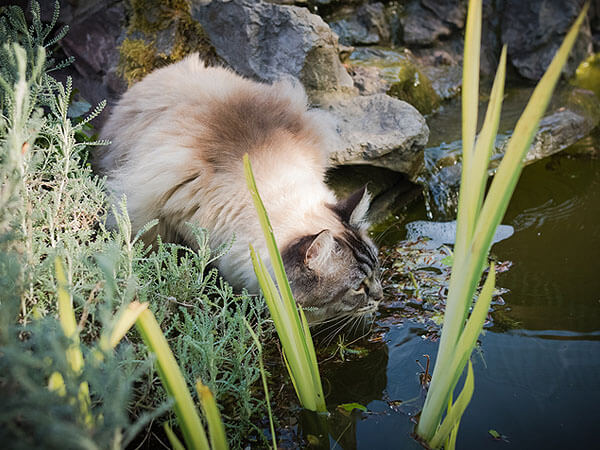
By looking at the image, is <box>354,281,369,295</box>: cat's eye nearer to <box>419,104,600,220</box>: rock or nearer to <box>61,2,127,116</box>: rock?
<box>419,104,600,220</box>: rock

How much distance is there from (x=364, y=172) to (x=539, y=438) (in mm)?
1957

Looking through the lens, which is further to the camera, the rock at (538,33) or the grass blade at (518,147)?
the rock at (538,33)

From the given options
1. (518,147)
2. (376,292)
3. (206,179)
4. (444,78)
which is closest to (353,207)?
(376,292)

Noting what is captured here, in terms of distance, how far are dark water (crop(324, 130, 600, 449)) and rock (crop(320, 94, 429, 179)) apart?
801mm

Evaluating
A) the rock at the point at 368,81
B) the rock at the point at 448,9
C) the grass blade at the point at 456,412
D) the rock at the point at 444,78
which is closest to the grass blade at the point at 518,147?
the grass blade at the point at 456,412

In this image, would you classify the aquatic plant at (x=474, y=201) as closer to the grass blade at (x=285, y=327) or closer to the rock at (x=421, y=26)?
the grass blade at (x=285, y=327)

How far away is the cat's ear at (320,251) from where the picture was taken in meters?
1.83

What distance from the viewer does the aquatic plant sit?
1125 mm

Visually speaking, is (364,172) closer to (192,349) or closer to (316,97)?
(316,97)

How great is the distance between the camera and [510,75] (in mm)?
5176

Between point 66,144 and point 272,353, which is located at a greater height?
point 66,144

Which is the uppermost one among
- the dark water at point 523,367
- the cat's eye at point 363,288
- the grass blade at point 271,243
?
the grass blade at point 271,243

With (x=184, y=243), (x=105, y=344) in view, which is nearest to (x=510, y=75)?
(x=184, y=243)

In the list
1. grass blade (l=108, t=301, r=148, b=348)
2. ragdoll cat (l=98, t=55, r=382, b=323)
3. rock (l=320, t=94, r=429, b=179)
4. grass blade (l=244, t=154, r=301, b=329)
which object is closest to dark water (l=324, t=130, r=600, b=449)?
ragdoll cat (l=98, t=55, r=382, b=323)
